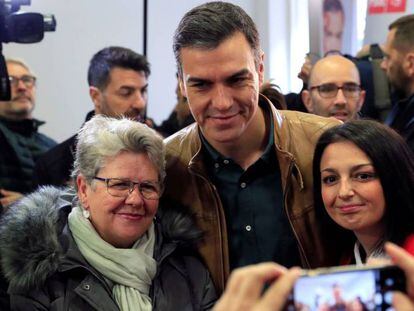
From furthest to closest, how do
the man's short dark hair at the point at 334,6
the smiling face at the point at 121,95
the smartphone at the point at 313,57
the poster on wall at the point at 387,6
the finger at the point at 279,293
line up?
1. the man's short dark hair at the point at 334,6
2. the poster on wall at the point at 387,6
3. the smartphone at the point at 313,57
4. the smiling face at the point at 121,95
5. the finger at the point at 279,293

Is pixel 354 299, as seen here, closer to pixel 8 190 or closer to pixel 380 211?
pixel 380 211

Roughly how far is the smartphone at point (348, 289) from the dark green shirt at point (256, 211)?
0.90 meters

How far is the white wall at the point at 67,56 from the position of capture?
4.45m

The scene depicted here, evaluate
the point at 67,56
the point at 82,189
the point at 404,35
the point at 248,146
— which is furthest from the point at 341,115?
the point at 67,56

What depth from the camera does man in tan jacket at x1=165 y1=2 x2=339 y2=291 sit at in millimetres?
1649

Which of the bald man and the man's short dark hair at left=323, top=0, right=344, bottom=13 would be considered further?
the man's short dark hair at left=323, top=0, right=344, bottom=13

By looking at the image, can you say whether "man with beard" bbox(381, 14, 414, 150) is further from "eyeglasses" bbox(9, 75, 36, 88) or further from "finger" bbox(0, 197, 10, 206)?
"eyeglasses" bbox(9, 75, 36, 88)

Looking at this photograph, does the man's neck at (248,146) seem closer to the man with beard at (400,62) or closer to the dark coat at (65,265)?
the dark coat at (65,265)

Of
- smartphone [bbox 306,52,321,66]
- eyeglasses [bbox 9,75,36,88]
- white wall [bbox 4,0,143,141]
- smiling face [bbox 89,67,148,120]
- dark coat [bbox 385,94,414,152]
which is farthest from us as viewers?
white wall [bbox 4,0,143,141]

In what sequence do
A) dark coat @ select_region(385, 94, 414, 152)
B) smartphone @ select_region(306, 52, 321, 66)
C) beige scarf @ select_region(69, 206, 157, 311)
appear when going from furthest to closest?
smartphone @ select_region(306, 52, 321, 66) < dark coat @ select_region(385, 94, 414, 152) < beige scarf @ select_region(69, 206, 157, 311)

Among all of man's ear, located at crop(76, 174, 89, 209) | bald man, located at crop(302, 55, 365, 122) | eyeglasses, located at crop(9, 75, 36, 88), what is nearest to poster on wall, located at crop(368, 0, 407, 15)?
bald man, located at crop(302, 55, 365, 122)

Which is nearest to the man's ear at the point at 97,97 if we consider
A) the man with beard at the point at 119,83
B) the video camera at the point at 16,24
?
the man with beard at the point at 119,83

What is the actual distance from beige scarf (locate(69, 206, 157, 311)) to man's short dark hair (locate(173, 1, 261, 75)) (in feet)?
1.55

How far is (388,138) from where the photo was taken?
1632 mm
